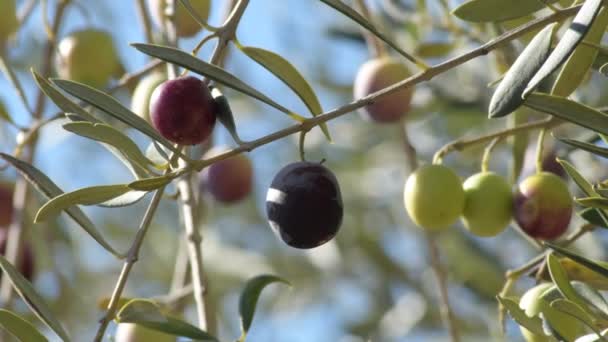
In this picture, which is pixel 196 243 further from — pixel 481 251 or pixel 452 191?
pixel 481 251

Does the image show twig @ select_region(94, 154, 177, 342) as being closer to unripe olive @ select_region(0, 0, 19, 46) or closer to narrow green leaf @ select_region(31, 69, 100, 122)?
narrow green leaf @ select_region(31, 69, 100, 122)

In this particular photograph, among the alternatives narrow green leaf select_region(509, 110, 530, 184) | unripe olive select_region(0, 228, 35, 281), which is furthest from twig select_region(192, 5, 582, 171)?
unripe olive select_region(0, 228, 35, 281)

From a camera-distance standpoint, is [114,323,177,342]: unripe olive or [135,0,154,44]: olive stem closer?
[114,323,177,342]: unripe olive

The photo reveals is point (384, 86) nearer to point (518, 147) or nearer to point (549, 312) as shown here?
point (518, 147)

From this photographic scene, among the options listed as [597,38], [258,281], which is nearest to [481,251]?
[258,281]

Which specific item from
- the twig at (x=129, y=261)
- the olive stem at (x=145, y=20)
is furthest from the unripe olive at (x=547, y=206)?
the olive stem at (x=145, y=20)
